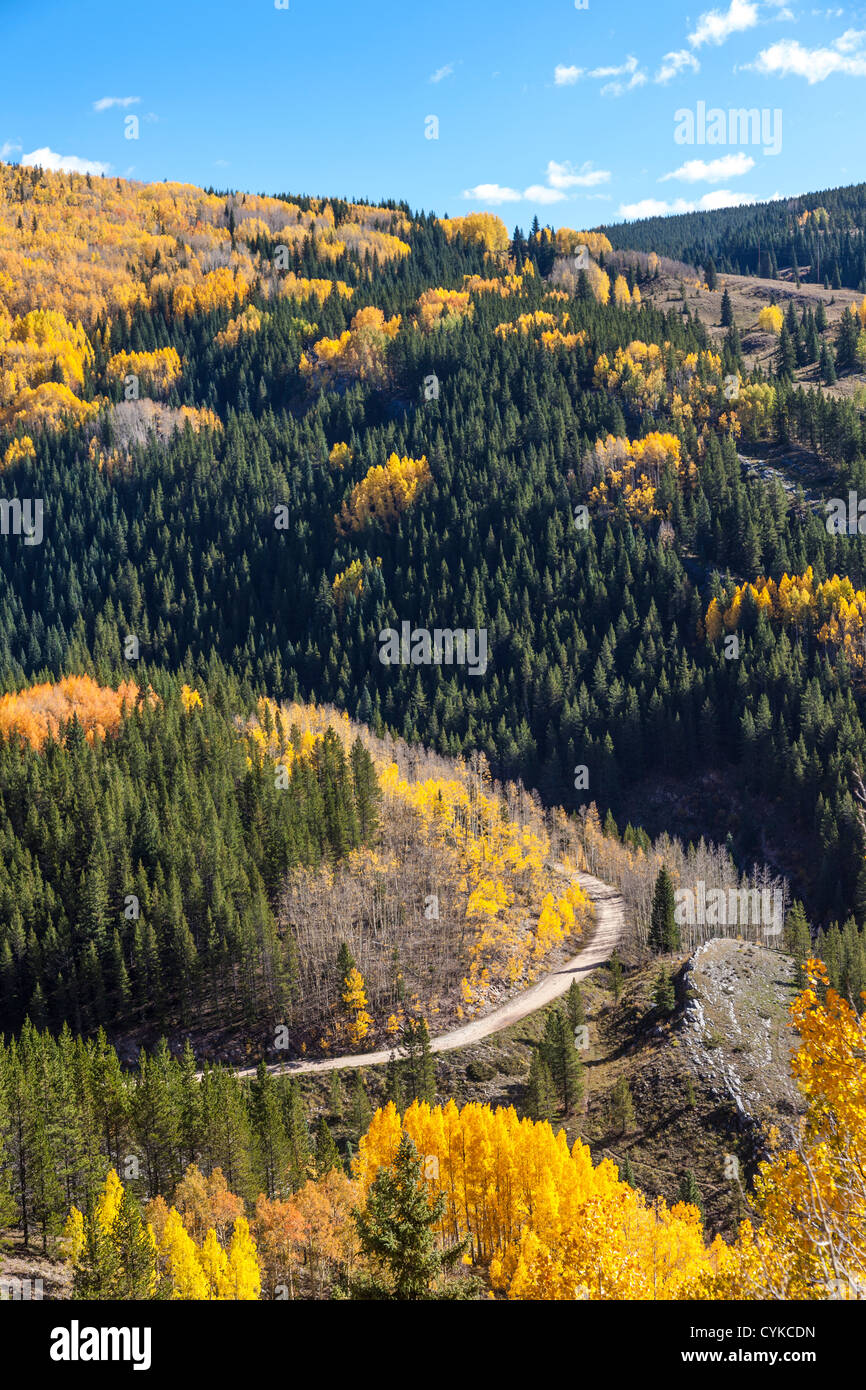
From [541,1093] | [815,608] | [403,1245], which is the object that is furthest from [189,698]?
[403,1245]

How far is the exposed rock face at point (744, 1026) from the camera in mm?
75625

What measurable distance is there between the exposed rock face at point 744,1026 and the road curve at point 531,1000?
45.7 feet

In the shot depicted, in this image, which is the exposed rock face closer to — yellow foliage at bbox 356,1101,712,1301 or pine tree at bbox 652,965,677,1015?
pine tree at bbox 652,965,677,1015

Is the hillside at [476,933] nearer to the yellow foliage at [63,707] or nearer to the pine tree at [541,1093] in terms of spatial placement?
the pine tree at [541,1093]

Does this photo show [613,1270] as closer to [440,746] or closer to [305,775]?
[305,775]

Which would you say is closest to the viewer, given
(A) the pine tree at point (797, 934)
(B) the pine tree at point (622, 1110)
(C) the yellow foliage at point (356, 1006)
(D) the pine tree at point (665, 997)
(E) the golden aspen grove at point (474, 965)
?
(E) the golden aspen grove at point (474, 965)

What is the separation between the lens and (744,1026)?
83.7m

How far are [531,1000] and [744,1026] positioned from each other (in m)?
21.4

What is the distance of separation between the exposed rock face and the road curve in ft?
45.7

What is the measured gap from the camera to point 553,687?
17462 centimetres

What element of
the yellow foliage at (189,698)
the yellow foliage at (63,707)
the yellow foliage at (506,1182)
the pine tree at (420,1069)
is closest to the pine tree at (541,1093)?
the yellow foliage at (506,1182)

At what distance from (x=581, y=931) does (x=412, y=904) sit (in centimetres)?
2135

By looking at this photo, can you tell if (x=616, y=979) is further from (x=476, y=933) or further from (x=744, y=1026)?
(x=476, y=933)
